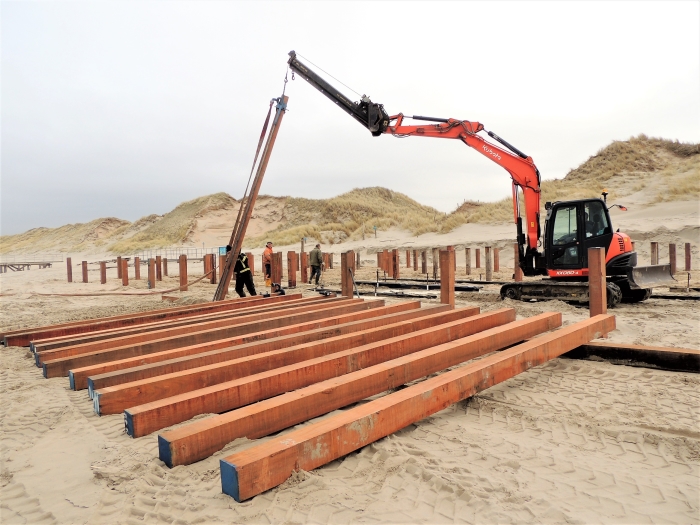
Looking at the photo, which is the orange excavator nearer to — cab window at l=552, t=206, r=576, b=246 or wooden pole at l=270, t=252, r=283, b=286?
cab window at l=552, t=206, r=576, b=246

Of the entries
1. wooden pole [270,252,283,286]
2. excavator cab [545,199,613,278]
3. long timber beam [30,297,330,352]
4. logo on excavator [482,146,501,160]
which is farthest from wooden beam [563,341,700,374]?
wooden pole [270,252,283,286]

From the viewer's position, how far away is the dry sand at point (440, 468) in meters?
2.05

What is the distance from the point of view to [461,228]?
28.5m

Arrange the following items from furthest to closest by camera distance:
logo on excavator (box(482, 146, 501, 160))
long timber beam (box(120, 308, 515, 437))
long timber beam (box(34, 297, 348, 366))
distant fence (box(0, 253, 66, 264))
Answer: distant fence (box(0, 253, 66, 264))
logo on excavator (box(482, 146, 501, 160))
long timber beam (box(34, 297, 348, 366))
long timber beam (box(120, 308, 515, 437))

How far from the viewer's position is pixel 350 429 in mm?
2420

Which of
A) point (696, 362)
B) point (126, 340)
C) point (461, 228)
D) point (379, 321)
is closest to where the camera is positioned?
point (696, 362)

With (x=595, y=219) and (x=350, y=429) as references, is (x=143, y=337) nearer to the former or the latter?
(x=350, y=429)

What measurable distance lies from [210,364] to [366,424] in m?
1.69

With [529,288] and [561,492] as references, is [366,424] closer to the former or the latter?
[561,492]

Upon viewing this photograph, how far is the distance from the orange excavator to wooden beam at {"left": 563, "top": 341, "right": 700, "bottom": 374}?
4.99 metres

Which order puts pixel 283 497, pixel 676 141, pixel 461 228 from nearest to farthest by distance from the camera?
pixel 283 497, pixel 461 228, pixel 676 141

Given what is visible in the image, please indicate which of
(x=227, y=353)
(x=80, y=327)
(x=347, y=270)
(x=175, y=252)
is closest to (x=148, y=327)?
(x=80, y=327)

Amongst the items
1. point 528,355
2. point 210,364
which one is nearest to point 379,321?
point 528,355

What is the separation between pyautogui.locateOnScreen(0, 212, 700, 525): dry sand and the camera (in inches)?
80.6
